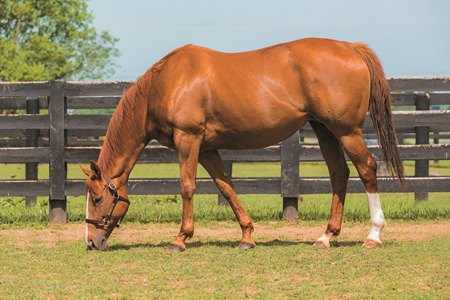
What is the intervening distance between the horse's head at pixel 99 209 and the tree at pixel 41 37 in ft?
94.6

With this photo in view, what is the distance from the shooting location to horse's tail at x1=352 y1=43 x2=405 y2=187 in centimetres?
829

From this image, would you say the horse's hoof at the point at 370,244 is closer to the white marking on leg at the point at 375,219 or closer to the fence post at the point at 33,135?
the white marking on leg at the point at 375,219

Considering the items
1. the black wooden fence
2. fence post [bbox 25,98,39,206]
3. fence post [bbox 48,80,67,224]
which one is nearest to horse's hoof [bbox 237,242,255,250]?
the black wooden fence

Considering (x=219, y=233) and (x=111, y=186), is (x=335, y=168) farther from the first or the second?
(x=111, y=186)

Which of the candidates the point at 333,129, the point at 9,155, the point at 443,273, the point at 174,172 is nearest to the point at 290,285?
the point at 443,273

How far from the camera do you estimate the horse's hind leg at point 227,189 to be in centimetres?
845

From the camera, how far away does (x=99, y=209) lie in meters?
8.27

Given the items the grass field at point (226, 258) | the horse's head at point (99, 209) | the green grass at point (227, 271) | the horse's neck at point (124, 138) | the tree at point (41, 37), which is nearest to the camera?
the green grass at point (227, 271)

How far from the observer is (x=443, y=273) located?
6691 mm

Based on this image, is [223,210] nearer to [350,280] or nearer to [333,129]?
[333,129]

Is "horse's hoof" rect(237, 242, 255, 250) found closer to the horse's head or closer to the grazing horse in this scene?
the grazing horse

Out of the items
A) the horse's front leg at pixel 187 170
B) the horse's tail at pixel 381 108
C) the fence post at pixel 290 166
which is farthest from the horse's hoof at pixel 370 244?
the fence post at pixel 290 166

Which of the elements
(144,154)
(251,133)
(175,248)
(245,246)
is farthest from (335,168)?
(144,154)

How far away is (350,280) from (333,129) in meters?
2.11
